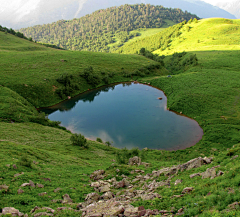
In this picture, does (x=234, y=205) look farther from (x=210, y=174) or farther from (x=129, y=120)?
(x=129, y=120)

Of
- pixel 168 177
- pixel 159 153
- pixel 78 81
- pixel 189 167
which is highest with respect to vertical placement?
pixel 78 81

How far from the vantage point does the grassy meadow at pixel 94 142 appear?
11.4 meters

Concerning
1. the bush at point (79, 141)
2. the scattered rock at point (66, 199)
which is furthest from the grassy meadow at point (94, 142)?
the bush at point (79, 141)

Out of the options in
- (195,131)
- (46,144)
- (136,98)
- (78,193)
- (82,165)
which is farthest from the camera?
(136,98)

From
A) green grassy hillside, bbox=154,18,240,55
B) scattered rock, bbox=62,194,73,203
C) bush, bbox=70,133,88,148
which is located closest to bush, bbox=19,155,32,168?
scattered rock, bbox=62,194,73,203

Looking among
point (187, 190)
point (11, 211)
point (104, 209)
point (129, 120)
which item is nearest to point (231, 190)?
point (187, 190)

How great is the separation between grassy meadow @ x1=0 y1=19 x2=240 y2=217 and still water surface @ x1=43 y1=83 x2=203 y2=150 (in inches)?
154

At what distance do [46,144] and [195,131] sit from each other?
34.0 metres

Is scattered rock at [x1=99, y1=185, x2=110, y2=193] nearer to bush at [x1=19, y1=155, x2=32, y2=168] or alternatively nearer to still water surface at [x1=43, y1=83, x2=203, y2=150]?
bush at [x1=19, y1=155, x2=32, y2=168]

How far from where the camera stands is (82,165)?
857 inches

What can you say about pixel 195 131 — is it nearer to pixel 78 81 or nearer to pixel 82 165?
pixel 82 165

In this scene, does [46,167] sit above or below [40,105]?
below

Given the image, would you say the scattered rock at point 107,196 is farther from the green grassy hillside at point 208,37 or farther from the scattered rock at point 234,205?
the green grassy hillside at point 208,37

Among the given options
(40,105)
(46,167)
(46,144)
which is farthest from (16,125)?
(40,105)
